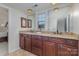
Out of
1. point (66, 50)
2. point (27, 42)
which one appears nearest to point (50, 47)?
point (66, 50)

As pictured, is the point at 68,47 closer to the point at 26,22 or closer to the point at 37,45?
the point at 37,45

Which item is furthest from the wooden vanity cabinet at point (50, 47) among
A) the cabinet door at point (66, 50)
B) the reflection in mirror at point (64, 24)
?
the reflection in mirror at point (64, 24)

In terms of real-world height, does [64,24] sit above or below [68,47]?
above

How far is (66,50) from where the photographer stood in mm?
2047

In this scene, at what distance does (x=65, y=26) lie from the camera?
8.15 feet

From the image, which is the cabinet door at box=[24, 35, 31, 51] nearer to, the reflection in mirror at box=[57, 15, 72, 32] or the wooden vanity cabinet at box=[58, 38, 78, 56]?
the reflection in mirror at box=[57, 15, 72, 32]

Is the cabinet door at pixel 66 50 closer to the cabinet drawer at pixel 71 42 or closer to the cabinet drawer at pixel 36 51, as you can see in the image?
the cabinet drawer at pixel 71 42

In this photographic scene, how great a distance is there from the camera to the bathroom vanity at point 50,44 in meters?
1.92

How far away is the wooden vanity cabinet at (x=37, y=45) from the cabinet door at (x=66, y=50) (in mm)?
710

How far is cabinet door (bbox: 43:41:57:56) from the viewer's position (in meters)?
2.32

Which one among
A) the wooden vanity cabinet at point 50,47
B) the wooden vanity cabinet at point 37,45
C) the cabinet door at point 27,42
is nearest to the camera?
the wooden vanity cabinet at point 50,47

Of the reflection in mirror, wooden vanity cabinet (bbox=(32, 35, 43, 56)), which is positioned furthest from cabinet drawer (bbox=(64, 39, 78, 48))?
wooden vanity cabinet (bbox=(32, 35, 43, 56))

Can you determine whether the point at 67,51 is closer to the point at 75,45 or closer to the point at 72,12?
the point at 75,45

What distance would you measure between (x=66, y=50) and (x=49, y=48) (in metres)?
0.54
